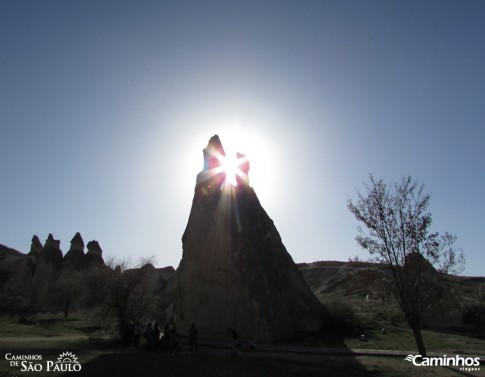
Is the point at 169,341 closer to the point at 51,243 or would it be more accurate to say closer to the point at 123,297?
the point at 123,297

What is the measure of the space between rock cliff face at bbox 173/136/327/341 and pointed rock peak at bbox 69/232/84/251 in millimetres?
58180

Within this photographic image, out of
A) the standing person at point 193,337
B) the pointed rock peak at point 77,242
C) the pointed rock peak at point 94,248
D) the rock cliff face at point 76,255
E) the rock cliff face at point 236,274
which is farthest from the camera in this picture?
the pointed rock peak at point 94,248

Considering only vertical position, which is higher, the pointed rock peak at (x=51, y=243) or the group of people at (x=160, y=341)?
the pointed rock peak at (x=51, y=243)

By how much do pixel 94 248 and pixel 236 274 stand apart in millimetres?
62693

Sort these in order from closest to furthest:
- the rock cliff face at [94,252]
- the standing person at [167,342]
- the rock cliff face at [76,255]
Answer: the standing person at [167,342]
the rock cliff face at [76,255]
the rock cliff face at [94,252]

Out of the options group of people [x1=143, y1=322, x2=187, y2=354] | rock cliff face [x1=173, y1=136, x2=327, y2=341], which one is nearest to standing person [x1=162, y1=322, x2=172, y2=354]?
group of people [x1=143, y1=322, x2=187, y2=354]

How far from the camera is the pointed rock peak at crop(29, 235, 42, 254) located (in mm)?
80719

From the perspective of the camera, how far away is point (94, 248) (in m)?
78.1

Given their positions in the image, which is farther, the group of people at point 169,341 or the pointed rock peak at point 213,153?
the pointed rock peak at point 213,153

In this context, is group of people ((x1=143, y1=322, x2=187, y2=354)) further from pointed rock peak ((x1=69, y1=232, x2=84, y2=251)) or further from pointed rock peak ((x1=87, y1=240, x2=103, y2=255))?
pointed rock peak ((x1=69, y1=232, x2=84, y2=251))

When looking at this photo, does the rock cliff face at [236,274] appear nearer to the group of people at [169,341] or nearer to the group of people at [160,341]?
the group of people at [169,341]

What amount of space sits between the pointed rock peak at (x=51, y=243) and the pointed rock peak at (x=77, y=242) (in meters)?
2.73

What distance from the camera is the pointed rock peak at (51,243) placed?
242 feet

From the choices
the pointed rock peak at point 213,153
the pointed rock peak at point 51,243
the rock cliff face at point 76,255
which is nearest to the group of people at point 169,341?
the pointed rock peak at point 213,153
